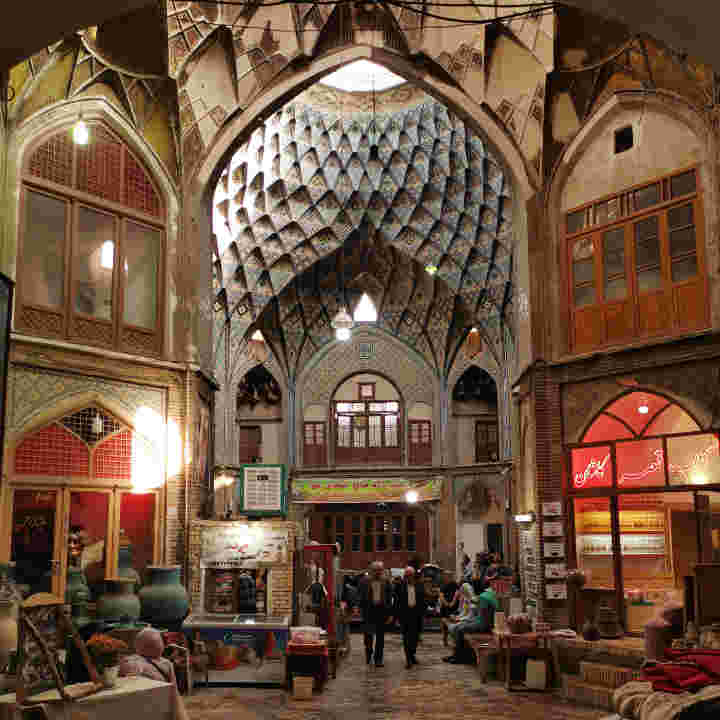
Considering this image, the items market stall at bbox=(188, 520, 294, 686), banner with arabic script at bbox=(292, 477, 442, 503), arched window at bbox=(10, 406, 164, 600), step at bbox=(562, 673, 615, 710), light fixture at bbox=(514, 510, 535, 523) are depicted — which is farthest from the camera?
banner with arabic script at bbox=(292, 477, 442, 503)

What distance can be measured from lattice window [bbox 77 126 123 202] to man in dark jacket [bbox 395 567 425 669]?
7468 mm

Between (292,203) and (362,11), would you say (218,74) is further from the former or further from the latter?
(292,203)

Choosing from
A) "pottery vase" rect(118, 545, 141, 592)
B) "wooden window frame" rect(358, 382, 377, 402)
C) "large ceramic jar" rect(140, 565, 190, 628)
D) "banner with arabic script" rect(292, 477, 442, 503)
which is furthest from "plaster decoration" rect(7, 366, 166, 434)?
"wooden window frame" rect(358, 382, 377, 402)

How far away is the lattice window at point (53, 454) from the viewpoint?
488 inches

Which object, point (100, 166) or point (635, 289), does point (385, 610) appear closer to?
point (635, 289)

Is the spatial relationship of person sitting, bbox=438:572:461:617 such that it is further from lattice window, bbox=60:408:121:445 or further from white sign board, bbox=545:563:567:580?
lattice window, bbox=60:408:121:445

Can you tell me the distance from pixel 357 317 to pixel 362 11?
13.2 meters

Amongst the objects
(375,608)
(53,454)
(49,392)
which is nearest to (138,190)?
(49,392)

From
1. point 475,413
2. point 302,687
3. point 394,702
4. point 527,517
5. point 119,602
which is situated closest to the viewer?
point 394,702

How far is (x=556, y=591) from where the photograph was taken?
14008 mm

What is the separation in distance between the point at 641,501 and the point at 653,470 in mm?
519

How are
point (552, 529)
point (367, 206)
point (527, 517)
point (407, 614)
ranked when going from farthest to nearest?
point (367, 206) < point (527, 517) < point (407, 614) < point (552, 529)

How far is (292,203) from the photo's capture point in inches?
973

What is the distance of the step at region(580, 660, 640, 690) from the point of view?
407 inches
